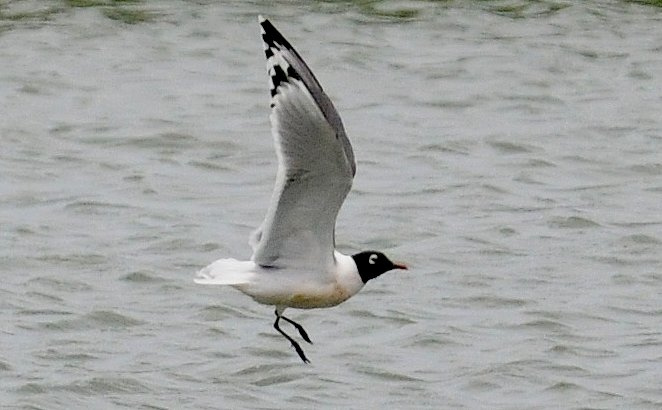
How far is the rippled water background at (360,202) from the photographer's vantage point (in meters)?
8.88

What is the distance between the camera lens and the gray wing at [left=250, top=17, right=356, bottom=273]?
5.90m

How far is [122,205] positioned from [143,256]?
0.69 metres

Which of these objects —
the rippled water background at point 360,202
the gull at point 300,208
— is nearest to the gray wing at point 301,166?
the gull at point 300,208

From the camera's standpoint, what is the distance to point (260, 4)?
13.1 metres

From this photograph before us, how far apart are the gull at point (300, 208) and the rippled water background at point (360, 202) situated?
2046mm

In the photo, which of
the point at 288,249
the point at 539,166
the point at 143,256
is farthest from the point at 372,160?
the point at 288,249

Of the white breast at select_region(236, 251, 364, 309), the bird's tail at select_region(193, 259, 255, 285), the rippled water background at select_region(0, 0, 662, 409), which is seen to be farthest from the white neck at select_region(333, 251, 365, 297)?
the rippled water background at select_region(0, 0, 662, 409)

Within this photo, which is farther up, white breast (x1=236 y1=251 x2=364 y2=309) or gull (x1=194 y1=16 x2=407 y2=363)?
gull (x1=194 y1=16 x2=407 y2=363)

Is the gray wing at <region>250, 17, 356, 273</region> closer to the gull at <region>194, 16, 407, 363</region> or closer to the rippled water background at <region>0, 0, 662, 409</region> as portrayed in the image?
the gull at <region>194, 16, 407, 363</region>

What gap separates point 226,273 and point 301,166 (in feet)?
1.46

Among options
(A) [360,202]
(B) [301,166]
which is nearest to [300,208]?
(B) [301,166]

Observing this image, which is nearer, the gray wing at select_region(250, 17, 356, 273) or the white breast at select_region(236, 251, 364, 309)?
the gray wing at select_region(250, 17, 356, 273)

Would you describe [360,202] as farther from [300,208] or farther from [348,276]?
[300,208]

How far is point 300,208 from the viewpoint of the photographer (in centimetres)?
631
